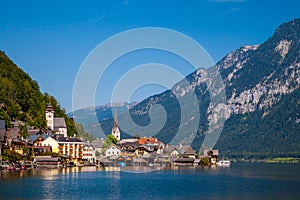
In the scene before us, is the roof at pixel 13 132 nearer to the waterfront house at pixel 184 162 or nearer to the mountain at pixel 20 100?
the mountain at pixel 20 100

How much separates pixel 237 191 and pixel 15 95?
7577cm

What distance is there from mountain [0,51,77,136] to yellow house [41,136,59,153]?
23.0 ft

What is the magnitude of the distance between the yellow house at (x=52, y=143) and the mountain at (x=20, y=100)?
702 cm

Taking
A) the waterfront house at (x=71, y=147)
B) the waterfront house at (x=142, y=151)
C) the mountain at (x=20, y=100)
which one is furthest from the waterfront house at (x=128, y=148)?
the waterfront house at (x=71, y=147)

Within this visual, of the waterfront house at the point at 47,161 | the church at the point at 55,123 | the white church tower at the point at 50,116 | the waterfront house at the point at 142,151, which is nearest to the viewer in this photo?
the waterfront house at the point at 47,161

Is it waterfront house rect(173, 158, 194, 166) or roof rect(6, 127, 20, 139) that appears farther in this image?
waterfront house rect(173, 158, 194, 166)

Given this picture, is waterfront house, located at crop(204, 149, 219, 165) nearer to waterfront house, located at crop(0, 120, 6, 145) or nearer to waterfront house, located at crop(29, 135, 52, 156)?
waterfront house, located at crop(29, 135, 52, 156)

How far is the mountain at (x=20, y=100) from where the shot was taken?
111 meters

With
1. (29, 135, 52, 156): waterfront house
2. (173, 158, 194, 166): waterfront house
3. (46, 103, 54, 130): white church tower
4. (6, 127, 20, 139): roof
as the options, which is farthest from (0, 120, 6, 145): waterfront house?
(173, 158, 194, 166): waterfront house

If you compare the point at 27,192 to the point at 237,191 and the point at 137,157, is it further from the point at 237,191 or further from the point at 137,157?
the point at 137,157

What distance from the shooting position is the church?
131 meters

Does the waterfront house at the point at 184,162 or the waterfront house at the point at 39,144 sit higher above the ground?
the waterfront house at the point at 39,144

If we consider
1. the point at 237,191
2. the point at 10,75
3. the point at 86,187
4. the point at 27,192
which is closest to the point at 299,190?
the point at 237,191

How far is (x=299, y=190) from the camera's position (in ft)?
183
